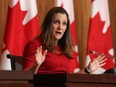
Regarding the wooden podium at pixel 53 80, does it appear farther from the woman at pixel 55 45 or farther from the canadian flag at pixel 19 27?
the canadian flag at pixel 19 27

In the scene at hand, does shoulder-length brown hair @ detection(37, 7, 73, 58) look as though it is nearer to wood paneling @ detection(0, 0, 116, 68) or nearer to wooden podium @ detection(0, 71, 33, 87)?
wooden podium @ detection(0, 71, 33, 87)

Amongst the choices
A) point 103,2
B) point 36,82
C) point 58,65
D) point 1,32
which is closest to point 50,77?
point 36,82

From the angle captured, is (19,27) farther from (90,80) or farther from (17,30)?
(90,80)

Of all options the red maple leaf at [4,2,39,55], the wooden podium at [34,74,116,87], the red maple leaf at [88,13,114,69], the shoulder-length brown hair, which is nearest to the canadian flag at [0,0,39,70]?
the red maple leaf at [4,2,39,55]

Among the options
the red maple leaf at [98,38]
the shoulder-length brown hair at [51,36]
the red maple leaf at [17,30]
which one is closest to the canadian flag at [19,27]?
the red maple leaf at [17,30]

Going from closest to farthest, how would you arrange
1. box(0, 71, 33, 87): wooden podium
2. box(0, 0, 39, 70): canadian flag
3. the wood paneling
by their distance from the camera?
box(0, 71, 33, 87): wooden podium → box(0, 0, 39, 70): canadian flag → the wood paneling

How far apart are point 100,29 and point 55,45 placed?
4.72ft

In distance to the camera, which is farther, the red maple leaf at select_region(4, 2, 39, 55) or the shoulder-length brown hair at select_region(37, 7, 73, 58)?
the red maple leaf at select_region(4, 2, 39, 55)

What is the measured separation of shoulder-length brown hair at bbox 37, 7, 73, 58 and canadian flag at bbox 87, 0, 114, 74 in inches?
45.4

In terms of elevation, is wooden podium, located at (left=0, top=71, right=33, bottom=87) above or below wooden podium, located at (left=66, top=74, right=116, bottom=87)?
above

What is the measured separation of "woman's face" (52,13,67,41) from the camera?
2.37 metres

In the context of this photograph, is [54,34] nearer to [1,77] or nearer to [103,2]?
[1,77]

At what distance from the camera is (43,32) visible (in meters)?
2.39

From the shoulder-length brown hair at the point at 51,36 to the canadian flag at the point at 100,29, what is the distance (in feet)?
3.79
